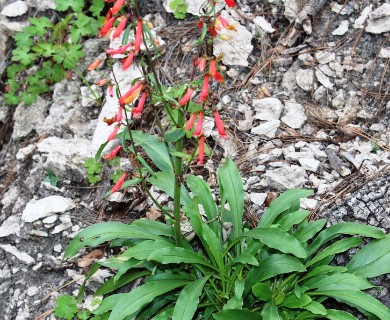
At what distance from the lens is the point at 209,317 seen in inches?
150

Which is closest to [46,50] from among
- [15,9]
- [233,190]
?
[15,9]

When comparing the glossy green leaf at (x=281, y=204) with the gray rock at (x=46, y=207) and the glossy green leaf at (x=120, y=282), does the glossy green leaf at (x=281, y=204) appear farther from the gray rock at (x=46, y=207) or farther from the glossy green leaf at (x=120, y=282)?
the gray rock at (x=46, y=207)

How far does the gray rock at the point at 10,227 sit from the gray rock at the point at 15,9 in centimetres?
223

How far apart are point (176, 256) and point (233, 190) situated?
69cm

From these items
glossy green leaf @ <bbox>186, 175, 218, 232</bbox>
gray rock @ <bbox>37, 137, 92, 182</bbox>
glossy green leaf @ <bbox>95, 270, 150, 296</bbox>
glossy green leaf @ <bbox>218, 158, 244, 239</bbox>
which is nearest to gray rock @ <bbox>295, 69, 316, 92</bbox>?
glossy green leaf @ <bbox>218, 158, 244, 239</bbox>

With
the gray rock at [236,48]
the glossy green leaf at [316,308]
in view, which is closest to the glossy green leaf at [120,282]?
the glossy green leaf at [316,308]

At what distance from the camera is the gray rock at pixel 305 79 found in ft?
16.3

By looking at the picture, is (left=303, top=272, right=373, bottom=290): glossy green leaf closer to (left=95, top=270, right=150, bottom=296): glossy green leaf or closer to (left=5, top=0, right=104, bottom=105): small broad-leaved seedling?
(left=95, top=270, right=150, bottom=296): glossy green leaf

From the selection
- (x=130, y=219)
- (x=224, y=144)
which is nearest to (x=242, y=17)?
(x=224, y=144)

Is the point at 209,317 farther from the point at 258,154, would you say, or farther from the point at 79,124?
the point at 79,124

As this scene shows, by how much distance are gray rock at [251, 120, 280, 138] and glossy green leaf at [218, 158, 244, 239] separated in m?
0.74

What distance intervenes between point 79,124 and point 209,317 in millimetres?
2303

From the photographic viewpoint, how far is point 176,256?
12.1ft

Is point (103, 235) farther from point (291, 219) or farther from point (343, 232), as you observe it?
point (343, 232)
